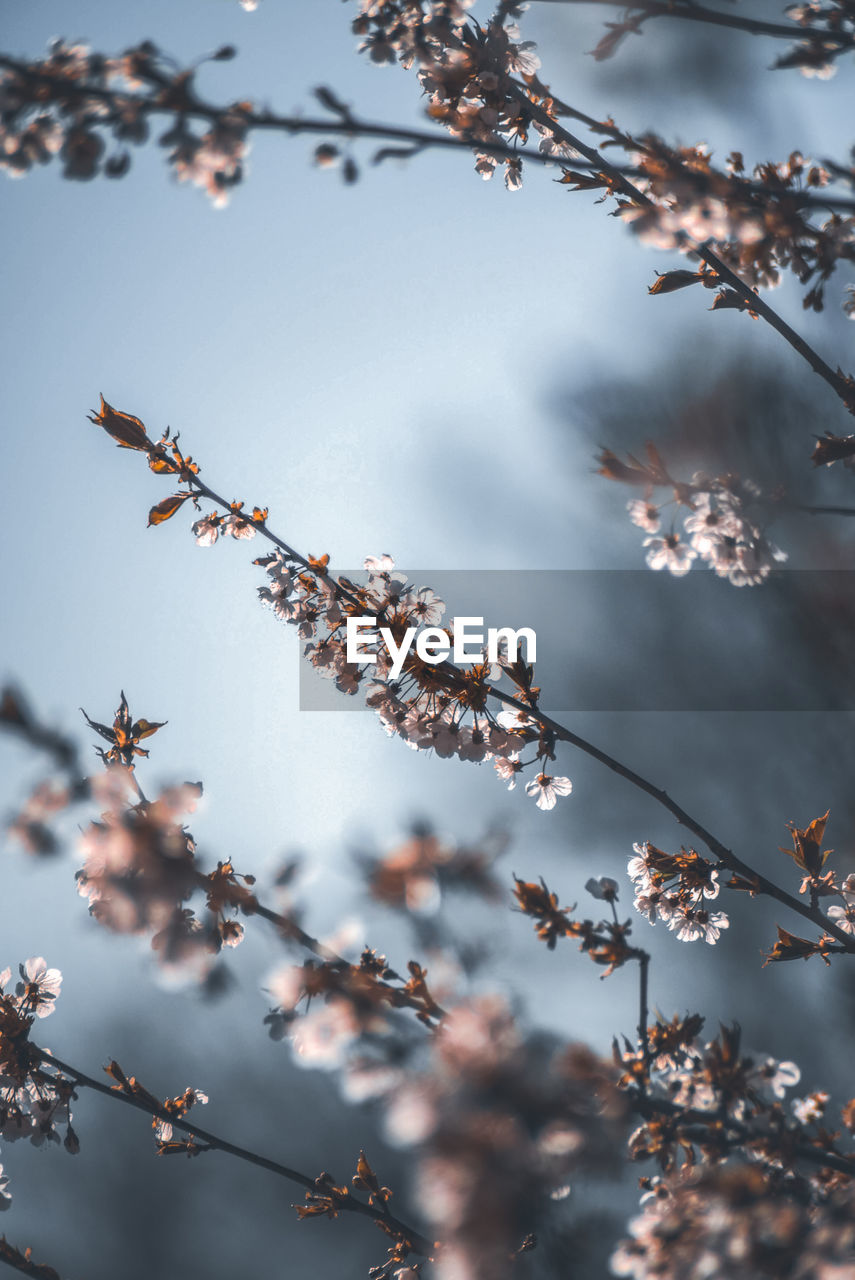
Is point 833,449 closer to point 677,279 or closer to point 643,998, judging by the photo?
Result: point 677,279

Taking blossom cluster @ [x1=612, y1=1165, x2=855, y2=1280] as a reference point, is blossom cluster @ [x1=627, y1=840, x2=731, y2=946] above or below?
above

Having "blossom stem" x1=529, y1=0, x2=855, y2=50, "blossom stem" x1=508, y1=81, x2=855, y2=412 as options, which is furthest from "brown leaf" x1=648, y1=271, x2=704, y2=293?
"blossom stem" x1=529, y1=0, x2=855, y2=50

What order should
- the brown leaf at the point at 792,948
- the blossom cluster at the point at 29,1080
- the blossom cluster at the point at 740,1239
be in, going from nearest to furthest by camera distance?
the blossom cluster at the point at 740,1239 < the brown leaf at the point at 792,948 < the blossom cluster at the point at 29,1080

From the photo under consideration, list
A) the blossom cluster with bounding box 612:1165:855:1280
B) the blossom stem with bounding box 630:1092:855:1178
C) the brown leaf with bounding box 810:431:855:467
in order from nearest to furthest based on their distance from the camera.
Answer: the blossom cluster with bounding box 612:1165:855:1280 → the blossom stem with bounding box 630:1092:855:1178 → the brown leaf with bounding box 810:431:855:467

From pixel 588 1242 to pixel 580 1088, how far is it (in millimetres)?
230

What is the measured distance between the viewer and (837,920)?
1.61m

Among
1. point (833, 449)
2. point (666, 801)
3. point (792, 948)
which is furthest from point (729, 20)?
point (792, 948)

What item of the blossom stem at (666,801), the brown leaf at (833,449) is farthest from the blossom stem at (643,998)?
the brown leaf at (833,449)

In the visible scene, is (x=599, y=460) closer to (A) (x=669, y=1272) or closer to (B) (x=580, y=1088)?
(B) (x=580, y=1088)

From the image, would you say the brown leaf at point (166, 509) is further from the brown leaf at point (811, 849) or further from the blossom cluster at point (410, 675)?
the brown leaf at point (811, 849)

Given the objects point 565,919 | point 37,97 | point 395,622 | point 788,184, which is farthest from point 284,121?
point 565,919

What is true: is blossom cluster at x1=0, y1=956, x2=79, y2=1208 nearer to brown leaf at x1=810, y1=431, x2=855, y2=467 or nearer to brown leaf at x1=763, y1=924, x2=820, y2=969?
brown leaf at x1=763, y1=924, x2=820, y2=969

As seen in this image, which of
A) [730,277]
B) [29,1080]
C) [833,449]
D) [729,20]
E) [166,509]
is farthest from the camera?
[166,509]

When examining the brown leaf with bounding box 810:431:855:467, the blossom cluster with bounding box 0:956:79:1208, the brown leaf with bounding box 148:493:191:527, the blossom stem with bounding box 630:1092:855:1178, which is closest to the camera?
the blossom stem with bounding box 630:1092:855:1178
